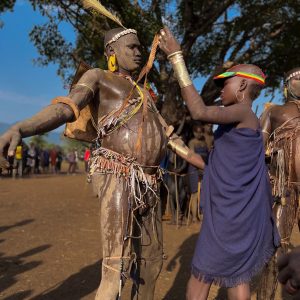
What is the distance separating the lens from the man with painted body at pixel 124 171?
2902 millimetres

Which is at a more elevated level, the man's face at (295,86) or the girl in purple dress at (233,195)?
the man's face at (295,86)

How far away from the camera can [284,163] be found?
4039 mm

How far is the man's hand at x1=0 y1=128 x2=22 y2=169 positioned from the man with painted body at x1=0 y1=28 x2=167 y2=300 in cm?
52

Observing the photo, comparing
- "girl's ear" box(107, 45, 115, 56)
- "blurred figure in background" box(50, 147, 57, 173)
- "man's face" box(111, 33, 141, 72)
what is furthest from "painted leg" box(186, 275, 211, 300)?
"blurred figure in background" box(50, 147, 57, 173)

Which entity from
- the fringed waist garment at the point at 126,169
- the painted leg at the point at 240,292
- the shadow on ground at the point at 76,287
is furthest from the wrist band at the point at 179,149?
the shadow on ground at the point at 76,287

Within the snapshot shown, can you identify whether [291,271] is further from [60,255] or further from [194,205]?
[194,205]

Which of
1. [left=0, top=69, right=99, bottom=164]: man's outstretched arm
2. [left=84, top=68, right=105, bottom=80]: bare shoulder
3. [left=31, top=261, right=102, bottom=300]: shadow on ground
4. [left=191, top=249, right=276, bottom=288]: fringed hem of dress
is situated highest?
[left=84, top=68, right=105, bottom=80]: bare shoulder

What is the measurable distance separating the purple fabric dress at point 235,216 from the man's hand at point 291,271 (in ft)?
3.87

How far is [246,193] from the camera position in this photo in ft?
8.67

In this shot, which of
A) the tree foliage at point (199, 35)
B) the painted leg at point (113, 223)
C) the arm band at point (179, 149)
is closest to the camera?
the painted leg at point (113, 223)

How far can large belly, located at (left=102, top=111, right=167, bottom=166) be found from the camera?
2986 mm

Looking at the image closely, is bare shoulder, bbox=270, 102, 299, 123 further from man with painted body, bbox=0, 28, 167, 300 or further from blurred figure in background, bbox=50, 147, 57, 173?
blurred figure in background, bbox=50, 147, 57, 173

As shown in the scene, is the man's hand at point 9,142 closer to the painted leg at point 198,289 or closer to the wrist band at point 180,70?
the wrist band at point 180,70

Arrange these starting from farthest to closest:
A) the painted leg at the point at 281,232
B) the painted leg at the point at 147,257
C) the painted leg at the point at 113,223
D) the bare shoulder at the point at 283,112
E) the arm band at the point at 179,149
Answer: the bare shoulder at the point at 283,112 < the painted leg at the point at 281,232 < the arm band at the point at 179,149 < the painted leg at the point at 147,257 < the painted leg at the point at 113,223
